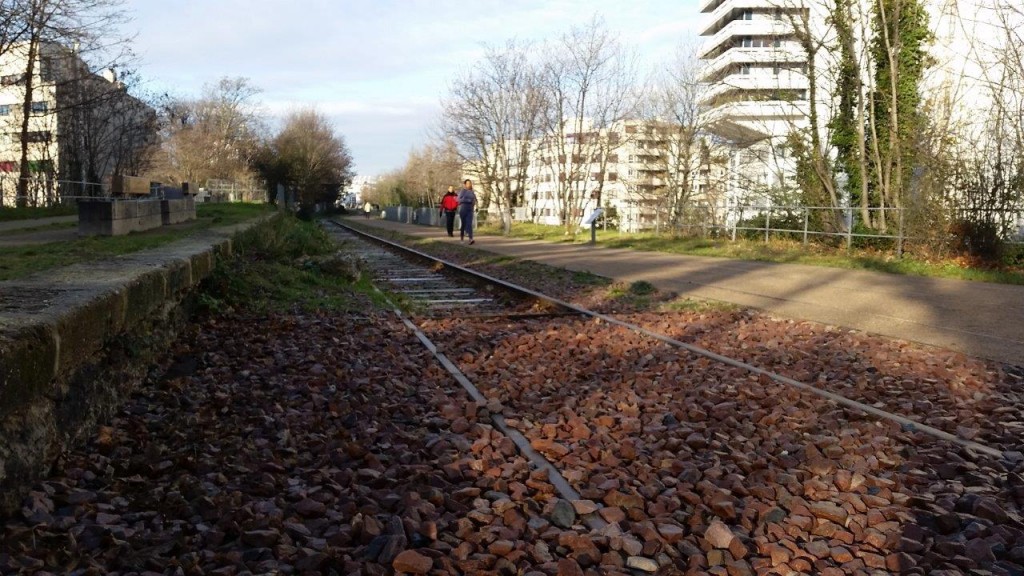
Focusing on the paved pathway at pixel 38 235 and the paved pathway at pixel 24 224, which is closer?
the paved pathway at pixel 38 235

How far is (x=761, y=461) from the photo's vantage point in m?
3.85

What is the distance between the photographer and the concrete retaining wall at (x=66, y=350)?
288 centimetres

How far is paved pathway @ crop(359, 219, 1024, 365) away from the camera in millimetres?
7781

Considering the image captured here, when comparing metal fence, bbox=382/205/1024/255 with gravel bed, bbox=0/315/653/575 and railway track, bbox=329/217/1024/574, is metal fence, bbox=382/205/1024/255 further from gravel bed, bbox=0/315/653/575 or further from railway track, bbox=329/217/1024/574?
gravel bed, bbox=0/315/653/575

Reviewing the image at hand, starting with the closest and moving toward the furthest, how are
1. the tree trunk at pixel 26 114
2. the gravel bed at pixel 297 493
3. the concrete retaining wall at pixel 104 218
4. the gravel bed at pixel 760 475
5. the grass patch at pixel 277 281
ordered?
the gravel bed at pixel 297 493 < the gravel bed at pixel 760 475 < the grass patch at pixel 277 281 < the concrete retaining wall at pixel 104 218 < the tree trunk at pixel 26 114

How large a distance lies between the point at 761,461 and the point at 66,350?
3.05 m

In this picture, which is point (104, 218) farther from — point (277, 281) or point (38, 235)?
point (277, 281)

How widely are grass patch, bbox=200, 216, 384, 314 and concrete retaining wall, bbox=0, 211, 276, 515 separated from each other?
2759 mm

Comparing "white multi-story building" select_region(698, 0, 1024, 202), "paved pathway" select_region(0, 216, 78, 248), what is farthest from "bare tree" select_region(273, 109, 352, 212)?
"paved pathway" select_region(0, 216, 78, 248)

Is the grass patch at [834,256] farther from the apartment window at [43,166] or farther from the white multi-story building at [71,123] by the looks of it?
the apartment window at [43,166]

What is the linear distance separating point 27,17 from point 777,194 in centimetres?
2182

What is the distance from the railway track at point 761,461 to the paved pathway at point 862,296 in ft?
8.61

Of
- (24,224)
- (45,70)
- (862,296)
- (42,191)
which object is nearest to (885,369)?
(862,296)

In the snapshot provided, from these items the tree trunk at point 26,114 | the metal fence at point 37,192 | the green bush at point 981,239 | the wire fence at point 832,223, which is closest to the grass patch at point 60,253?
the green bush at point 981,239
